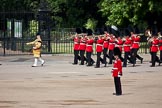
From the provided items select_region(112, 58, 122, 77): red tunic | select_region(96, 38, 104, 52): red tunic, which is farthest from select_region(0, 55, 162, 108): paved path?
select_region(96, 38, 104, 52): red tunic

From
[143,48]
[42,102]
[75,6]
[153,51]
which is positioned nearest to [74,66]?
[153,51]

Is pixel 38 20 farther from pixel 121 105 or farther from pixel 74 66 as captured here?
pixel 121 105

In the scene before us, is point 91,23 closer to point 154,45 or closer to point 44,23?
point 44,23

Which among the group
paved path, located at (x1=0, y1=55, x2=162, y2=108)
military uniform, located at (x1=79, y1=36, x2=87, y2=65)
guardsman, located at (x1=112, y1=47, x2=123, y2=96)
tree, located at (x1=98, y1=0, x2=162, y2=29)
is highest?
tree, located at (x1=98, y1=0, x2=162, y2=29)

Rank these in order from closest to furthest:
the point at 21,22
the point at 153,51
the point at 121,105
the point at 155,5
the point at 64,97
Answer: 1. the point at 121,105
2. the point at 64,97
3. the point at 153,51
4. the point at 21,22
5. the point at 155,5

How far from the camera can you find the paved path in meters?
15.6

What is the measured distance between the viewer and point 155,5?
1706 inches

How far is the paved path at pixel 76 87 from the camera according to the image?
15.6m

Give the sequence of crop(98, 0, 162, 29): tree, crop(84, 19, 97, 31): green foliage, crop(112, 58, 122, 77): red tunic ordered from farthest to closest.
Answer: crop(84, 19, 97, 31): green foliage < crop(98, 0, 162, 29): tree < crop(112, 58, 122, 77): red tunic

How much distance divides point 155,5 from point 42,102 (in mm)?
28775

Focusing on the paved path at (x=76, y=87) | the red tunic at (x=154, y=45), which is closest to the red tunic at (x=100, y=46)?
the paved path at (x=76, y=87)

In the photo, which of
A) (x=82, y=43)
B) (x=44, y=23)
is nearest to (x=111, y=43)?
(x=82, y=43)

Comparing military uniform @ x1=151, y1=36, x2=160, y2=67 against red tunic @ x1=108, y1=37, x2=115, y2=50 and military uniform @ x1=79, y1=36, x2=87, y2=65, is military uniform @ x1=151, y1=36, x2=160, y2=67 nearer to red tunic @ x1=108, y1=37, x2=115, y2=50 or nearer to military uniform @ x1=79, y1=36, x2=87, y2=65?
red tunic @ x1=108, y1=37, x2=115, y2=50

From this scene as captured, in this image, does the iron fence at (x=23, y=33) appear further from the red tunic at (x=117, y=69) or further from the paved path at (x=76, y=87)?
the red tunic at (x=117, y=69)
